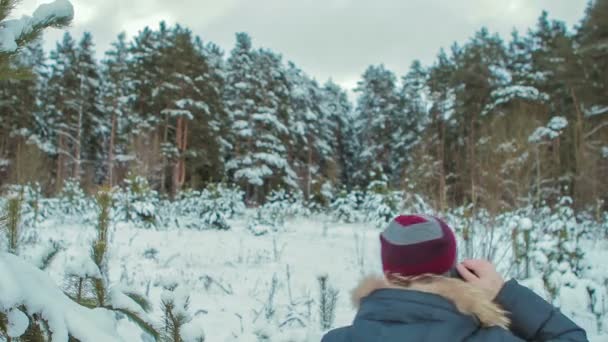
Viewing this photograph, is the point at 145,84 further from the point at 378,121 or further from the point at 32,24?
the point at 32,24

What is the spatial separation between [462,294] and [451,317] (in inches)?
2.7

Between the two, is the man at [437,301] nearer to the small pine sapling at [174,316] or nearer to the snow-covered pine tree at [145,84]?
the small pine sapling at [174,316]

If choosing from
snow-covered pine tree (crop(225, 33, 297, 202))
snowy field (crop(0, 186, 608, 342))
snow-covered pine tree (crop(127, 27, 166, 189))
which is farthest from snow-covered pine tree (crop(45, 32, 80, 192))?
snowy field (crop(0, 186, 608, 342))

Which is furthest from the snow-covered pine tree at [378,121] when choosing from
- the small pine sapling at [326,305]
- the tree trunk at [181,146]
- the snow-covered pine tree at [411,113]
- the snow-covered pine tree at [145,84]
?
the small pine sapling at [326,305]

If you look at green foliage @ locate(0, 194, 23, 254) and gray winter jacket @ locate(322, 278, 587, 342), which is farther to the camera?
green foliage @ locate(0, 194, 23, 254)

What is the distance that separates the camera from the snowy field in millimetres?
2801

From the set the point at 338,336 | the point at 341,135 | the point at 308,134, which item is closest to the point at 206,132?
the point at 308,134

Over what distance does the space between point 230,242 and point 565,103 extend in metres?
16.9

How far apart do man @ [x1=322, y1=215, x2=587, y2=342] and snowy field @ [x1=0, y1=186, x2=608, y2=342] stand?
1.25 feet

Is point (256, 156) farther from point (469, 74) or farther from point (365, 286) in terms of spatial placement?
point (365, 286)

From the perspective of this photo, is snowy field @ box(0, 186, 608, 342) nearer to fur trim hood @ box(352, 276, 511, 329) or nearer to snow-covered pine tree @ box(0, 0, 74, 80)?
fur trim hood @ box(352, 276, 511, 329)

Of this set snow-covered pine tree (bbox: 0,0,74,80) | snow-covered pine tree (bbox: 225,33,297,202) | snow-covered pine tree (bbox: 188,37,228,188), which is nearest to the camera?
snow-covered pine tree (bbox: 0,0,74,80)

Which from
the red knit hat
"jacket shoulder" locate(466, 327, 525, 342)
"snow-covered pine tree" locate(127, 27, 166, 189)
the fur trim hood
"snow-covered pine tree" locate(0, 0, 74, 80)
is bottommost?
"jacket shoulder" locate(466, 327, 525, 342)

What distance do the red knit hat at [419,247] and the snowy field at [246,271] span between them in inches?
15.2
